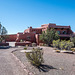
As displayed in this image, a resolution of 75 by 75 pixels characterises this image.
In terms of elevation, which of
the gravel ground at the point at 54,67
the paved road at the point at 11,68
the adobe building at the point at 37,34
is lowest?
the gravel ground at the point at 54,67

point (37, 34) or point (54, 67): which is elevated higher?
point (37, 34)

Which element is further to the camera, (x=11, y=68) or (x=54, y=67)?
(x=54, y=67)

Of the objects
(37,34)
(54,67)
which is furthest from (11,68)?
(37,34)

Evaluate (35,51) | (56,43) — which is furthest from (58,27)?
(35,51)

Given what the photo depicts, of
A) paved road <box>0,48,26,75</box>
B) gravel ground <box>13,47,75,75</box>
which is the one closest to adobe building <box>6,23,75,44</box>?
gravel ground <box>13,47,75,75</box>

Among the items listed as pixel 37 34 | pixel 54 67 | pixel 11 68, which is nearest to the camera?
pixel 11 68

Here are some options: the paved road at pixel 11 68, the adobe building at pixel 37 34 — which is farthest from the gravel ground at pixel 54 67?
the adobe building at pixel 37 34

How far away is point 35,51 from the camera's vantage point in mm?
7176

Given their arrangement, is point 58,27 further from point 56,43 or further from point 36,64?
point 36,64

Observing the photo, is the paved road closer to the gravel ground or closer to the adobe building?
the gravel ground

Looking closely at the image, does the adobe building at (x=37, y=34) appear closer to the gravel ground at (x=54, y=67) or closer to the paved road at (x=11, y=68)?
the gravel ground at (x=54, y=67)

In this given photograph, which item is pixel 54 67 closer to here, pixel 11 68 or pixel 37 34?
pixel 11 68

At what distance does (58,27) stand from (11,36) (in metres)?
15.2

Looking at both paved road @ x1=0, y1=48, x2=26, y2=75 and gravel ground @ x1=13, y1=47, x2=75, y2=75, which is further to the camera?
gravel ground @ x1=13, y1=47, x2=75, y2=75
